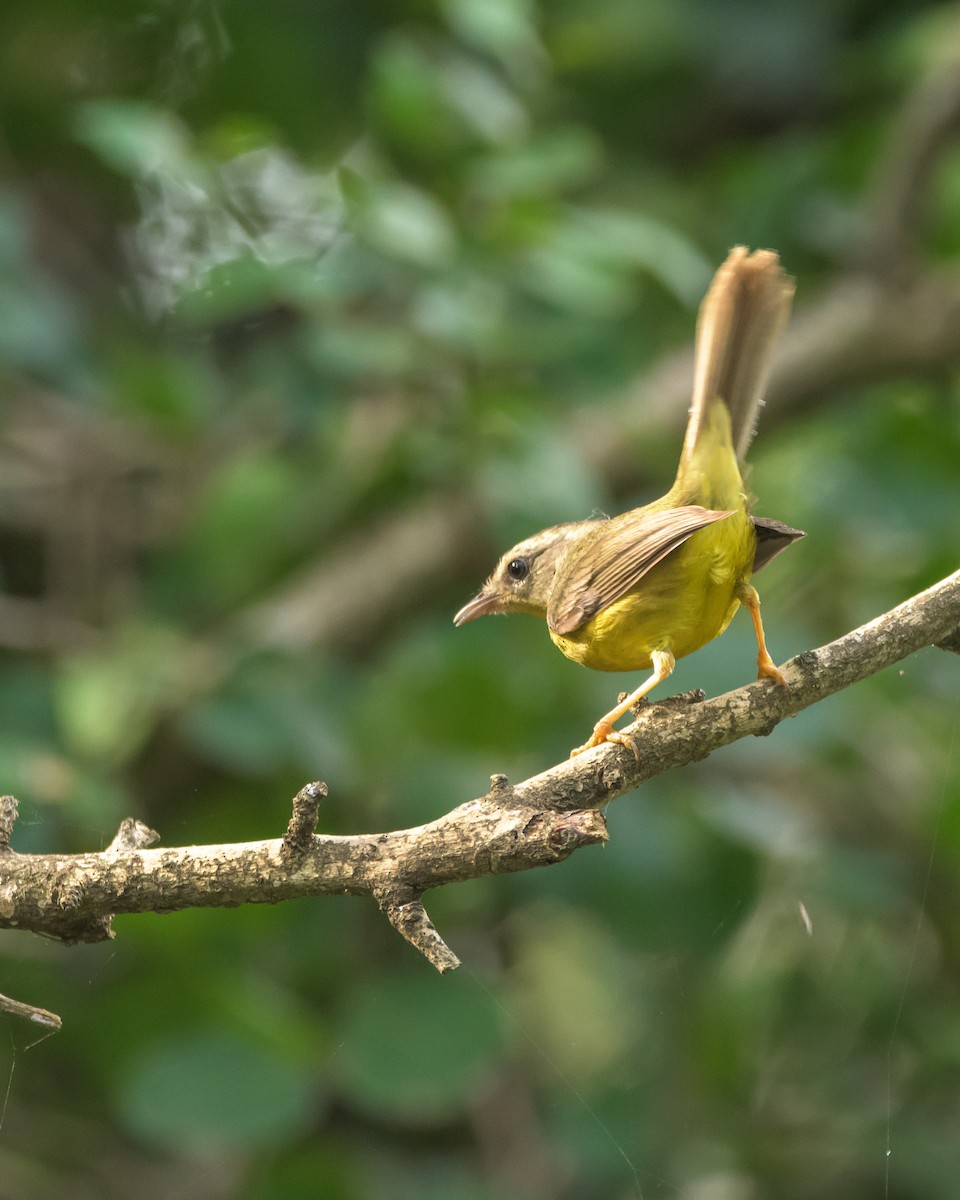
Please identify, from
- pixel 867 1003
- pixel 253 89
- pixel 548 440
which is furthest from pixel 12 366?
pixel 867 1003

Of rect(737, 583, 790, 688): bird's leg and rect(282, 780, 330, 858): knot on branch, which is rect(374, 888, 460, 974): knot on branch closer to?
rect(282, 780, 330, 858): knot on branch

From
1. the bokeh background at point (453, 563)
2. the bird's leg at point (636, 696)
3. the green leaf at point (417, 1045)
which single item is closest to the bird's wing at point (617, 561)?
the bird's leg at point (636, 696)

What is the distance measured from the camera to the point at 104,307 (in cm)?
534

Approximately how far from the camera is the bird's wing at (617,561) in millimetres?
2039

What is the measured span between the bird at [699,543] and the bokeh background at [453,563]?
4.19ft

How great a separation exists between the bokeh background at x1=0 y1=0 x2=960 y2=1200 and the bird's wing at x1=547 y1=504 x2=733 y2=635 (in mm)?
1328

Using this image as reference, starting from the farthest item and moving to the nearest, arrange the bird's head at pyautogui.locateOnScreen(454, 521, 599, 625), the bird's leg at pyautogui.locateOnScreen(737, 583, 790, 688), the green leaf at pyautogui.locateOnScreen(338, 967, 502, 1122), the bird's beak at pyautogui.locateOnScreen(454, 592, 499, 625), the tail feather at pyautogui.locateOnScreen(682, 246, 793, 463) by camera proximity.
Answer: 1. the green leaf at pyautogui.locateOnScreen(338, 967, 502, 1122)
2. the bird's beak at pyautogui.locateOnScreen(454, 592, 499, 625)
3. the bird's head at pyautogui.locateOnScreen(454, 521, 599, 625)
4. the tail feather at pyautogui.locateOnScreen(682, 246, 793, 463)
5. the bird's leg at pyautogui.locateOnScreen(737, 583, 790, 688)

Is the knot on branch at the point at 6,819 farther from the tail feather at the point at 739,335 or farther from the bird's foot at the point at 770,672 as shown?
the tail feather at the point at 739,335

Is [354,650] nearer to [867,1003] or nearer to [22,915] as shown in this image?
[867,1003]

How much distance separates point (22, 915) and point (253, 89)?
381 centimetres

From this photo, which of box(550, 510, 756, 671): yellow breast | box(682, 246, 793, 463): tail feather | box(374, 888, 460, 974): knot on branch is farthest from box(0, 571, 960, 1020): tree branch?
box(682, 246, 793, 463): tail feather

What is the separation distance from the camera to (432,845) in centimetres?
168

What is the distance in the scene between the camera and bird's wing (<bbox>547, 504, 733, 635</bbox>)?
2.04m

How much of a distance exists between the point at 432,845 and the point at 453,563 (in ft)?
9.75
